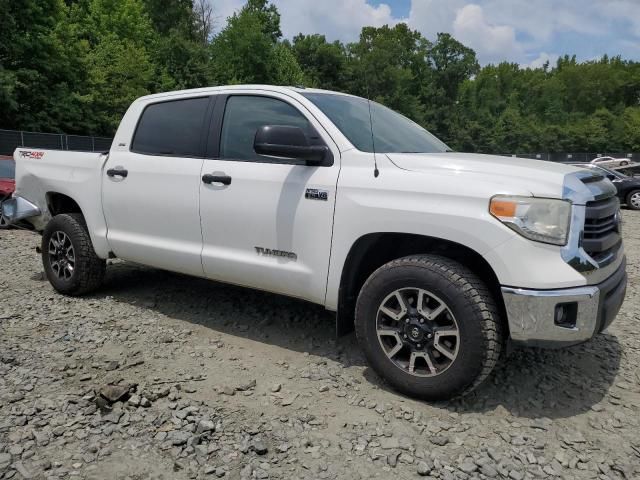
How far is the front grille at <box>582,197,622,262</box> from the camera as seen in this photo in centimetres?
289

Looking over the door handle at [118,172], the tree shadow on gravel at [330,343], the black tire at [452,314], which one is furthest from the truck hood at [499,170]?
the door handle at [118,172]

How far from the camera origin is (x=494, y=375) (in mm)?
3535

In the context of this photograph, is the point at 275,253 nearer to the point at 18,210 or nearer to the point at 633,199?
the point at 18,210

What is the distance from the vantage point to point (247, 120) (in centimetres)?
396

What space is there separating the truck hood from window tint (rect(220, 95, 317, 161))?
35.6 inches

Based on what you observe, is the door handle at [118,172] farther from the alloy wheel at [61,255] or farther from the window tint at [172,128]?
the alloy wheel at [61,255]

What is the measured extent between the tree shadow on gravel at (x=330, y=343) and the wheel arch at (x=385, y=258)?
20.1 inches

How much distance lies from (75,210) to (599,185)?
4577 mm

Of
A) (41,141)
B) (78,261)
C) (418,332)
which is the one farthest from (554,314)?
(41,141)

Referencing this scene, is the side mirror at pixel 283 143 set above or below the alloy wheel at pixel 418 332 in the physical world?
above

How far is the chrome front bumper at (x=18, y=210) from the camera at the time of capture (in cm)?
520

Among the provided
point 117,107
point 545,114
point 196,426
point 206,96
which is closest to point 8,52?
point 117,107

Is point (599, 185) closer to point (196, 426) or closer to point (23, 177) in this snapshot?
point (196, 426)

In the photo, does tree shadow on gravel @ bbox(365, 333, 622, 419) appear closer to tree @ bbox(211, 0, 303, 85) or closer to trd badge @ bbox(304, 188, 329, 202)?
trd badge @ bbox(304, 188, 329, 202)
